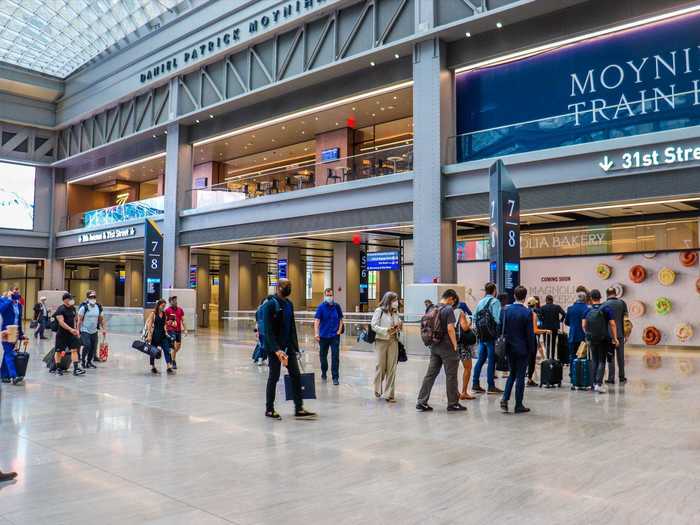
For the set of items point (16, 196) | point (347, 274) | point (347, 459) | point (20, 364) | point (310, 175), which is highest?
point (16, 196)

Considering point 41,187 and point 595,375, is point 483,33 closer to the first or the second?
point 595,375

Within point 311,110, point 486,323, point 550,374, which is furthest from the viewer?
point 311,110

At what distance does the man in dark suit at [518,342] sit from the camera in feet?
27.1

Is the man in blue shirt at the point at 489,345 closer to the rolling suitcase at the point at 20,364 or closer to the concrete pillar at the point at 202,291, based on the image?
the rolling suitcase at the point at 20,364

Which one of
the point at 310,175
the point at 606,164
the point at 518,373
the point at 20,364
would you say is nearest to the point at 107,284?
the point at 310,175

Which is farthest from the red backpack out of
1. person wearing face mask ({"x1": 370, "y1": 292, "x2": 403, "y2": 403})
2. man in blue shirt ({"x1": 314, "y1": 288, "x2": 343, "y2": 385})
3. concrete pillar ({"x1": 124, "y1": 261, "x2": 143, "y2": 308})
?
concrete pillar ({"x1": 124, "y1": 261, "x2": 143, "y2": 308})

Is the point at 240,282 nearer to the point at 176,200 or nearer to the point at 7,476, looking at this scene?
the point at 176,200

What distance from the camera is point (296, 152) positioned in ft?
A: 104

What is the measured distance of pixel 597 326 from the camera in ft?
34.2

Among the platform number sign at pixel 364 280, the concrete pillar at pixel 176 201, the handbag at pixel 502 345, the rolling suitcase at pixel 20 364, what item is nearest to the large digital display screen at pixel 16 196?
the concrete pillar at pixel 176 201

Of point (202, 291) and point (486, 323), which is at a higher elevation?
point (202, 291)

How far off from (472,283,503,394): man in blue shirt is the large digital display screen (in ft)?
116

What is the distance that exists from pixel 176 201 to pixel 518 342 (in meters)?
23.7

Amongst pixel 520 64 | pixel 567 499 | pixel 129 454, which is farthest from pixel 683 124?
pixel 129 454
